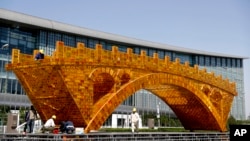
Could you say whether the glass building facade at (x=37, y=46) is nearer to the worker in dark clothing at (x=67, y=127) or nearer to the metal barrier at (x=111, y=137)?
the worker in dark clothing at (x=67, y=127)

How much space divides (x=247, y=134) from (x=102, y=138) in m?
9.81

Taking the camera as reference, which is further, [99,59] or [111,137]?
[99,59]

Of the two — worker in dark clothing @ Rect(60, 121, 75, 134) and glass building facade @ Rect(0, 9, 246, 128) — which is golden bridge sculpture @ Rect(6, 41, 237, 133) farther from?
glass building facade @ Rect(0, 9, 246, 128)

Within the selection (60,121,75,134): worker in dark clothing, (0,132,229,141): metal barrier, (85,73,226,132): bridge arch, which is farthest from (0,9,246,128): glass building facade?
(0,132,229,141): metal barrier

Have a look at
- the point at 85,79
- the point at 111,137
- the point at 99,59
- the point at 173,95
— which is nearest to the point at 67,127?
the point at 111,137

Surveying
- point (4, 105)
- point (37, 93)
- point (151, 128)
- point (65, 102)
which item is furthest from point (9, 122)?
point (4, 105)

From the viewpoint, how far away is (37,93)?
2156cm

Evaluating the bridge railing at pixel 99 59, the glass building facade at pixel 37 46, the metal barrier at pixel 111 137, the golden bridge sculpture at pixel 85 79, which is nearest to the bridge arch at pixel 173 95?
the golden bridge sculpture at pixel 85 79

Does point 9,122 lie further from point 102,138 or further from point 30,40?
point 30,40

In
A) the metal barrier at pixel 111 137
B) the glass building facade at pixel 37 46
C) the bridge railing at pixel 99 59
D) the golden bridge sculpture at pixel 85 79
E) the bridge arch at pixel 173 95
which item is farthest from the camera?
the glass building facade at pixel 37 46

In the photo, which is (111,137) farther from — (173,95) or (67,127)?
(173,95)

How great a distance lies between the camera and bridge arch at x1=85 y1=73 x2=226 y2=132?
21.6 meters

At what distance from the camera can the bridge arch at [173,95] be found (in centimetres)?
2158

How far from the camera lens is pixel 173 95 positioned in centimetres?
3416
